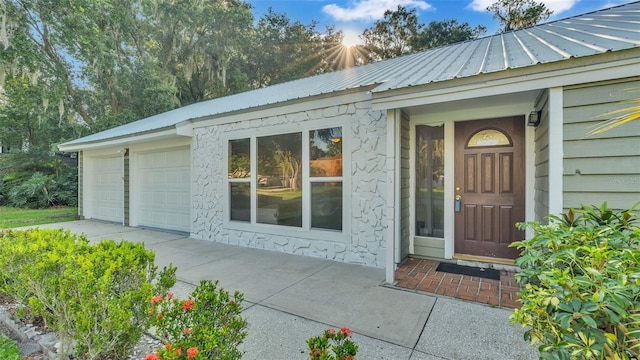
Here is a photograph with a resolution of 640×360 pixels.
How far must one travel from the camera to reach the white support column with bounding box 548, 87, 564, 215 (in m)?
2.88

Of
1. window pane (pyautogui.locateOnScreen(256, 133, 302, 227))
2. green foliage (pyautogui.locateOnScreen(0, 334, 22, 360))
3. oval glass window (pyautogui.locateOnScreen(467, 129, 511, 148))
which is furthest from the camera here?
window pane (pyautogui.locateOnScreen(256, 133, 302, 227))

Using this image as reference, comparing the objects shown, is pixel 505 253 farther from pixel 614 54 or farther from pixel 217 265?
pixel 217 265

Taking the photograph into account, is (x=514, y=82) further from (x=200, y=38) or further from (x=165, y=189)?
(x=200, y=38)

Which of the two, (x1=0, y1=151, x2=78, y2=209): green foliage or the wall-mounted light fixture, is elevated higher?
the wall-mounted light fixture

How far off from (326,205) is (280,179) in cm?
108

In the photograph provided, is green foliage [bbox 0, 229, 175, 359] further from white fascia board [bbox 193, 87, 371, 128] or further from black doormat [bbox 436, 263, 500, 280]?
black doormat [bbox 436, 263, 500, 280]

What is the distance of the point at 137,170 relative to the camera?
8.55 metres

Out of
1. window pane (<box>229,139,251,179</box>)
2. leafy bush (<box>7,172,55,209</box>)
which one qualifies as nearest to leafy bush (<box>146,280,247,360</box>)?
window pane (<box>229,139,251,179</box>)

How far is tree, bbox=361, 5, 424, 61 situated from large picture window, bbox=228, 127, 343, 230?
14517 mm

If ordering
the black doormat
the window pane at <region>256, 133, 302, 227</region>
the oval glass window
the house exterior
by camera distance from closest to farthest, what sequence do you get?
1. the house exterior
2. the black doormat
3. the oval glass window
4. the window pane at <region>256, 133, 302, 227</region>

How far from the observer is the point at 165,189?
7.85 m

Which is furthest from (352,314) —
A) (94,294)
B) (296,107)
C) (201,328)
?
(296,107)

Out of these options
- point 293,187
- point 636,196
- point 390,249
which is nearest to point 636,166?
point 636,196

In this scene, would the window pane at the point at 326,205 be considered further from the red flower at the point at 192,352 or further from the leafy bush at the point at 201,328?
the red flower at the point at 192,352
